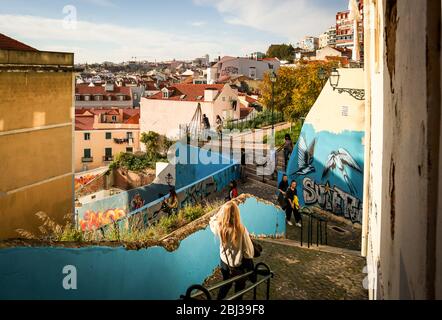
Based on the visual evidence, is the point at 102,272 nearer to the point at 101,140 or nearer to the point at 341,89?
the point at 341,89

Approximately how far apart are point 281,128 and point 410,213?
102ft

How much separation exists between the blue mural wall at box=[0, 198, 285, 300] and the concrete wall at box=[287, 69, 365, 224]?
751cm

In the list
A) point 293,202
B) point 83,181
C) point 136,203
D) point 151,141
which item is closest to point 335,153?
point 293,202

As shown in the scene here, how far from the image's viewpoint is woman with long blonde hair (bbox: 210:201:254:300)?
6.11 meters

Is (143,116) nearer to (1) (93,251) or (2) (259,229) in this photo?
(2) (259,229)

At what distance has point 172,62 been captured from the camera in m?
190

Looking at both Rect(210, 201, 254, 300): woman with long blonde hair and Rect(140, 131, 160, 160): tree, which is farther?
Rect(140, 131, 160, 160): tree

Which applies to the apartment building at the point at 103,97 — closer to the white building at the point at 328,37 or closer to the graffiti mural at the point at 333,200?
the graffiti mural at the point at 333,200

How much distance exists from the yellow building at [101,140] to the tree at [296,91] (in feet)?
73.6

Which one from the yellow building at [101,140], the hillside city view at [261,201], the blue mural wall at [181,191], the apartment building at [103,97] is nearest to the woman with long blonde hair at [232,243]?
the hillside city view at [261,201]

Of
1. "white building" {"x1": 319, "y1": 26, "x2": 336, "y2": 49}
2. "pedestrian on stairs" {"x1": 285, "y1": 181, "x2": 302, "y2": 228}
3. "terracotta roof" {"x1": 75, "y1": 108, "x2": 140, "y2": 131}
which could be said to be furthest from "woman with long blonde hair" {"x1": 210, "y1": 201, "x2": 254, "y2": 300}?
"white building" {"x1": 319, "y1": 26, "x2": 336, "y2": 49}

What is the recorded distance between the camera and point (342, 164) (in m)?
14.4

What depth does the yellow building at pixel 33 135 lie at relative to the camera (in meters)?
12.3

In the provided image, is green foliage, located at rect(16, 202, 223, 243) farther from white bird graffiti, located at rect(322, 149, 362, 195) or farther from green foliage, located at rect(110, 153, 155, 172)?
green foliage, located at rect(110, 153, 155, 172)
